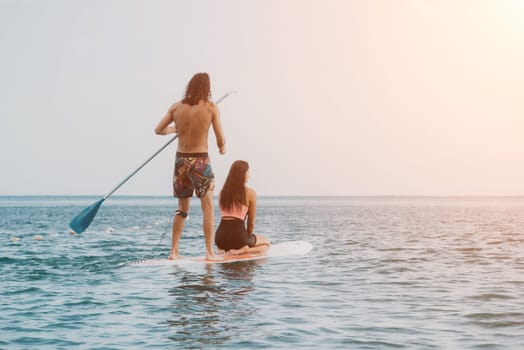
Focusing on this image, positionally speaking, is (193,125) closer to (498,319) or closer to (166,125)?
(166,125)

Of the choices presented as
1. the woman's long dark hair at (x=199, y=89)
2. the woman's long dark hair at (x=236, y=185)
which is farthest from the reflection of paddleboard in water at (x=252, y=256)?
the woman's long dark hair at (x=199, y=89)

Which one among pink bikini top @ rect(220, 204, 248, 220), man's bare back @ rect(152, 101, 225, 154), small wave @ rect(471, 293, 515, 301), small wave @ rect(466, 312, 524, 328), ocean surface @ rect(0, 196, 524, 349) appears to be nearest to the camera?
ocean surface @ rect(0, 196, 524, 349)

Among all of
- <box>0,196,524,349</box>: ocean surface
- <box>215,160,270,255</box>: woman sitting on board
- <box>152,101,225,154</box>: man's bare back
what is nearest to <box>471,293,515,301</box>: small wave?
<box>0,196,524,349</box>: ocean surface

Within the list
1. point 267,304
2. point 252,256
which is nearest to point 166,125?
point 252,256

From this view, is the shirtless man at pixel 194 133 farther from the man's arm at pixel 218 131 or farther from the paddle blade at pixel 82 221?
the paddle blade at pixel 82 221

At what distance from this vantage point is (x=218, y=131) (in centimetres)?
1184

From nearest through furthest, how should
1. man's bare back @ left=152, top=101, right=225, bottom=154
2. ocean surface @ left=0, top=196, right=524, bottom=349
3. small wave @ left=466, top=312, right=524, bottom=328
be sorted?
ocean surface @ left=0, top=196, right=524, bottom=349
small wave @ left=466, top=312, right=524, bottom=328
man's bare back @ left=152, top=101, right=225, bottom=154

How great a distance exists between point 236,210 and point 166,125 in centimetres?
190

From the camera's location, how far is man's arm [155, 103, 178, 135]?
38.9 ft

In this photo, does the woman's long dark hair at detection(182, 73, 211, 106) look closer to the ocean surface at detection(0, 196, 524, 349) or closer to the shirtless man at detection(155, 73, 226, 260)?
the shirtless man at detection(155, 73, 226, 260)

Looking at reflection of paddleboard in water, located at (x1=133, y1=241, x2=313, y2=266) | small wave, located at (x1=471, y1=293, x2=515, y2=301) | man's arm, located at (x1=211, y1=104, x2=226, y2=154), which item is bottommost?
small wave, located at (x1=471, y1=293, x2=515, y2=301)

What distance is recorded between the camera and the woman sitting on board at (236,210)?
1229cm

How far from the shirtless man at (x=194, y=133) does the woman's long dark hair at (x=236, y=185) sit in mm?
462

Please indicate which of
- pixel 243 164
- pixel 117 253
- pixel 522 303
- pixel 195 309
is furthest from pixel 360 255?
pixel 195 309
